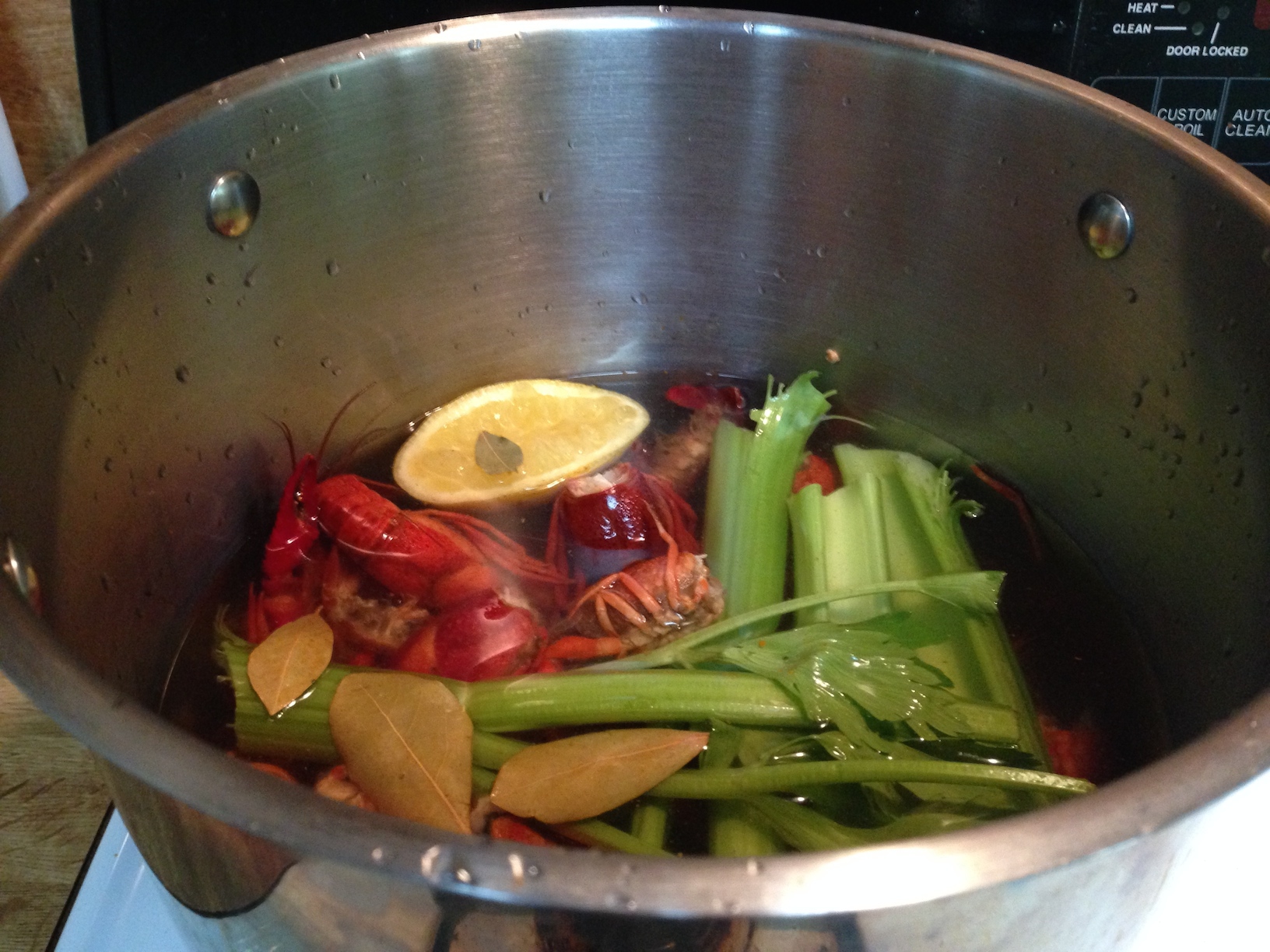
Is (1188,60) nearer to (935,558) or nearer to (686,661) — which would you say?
(935,558)

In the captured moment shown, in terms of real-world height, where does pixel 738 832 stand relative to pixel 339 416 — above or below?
below

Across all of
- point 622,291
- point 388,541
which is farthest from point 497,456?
point 622,291

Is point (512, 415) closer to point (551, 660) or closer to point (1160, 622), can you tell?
point (551, 660)

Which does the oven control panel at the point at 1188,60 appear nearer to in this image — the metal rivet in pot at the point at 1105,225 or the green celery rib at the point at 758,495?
the metal rivet in pot at the point at 1105,225

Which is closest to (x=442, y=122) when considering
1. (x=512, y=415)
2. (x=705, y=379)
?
(x=512, y=415)

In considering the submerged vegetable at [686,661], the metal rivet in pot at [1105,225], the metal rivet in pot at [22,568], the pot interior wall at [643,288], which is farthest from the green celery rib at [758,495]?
the metal rivet in pot at [22,568]

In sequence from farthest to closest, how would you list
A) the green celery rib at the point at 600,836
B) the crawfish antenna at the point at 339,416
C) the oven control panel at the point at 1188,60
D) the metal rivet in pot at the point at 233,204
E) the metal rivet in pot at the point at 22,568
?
the crawfish antenna at the point at 339,416
the oven control panel at the point at 1188,60
the metal rivet in pot at the point at 233,204
the green celery rib at the point at 600,836
the metal rivet in pot at the point at 22,568
